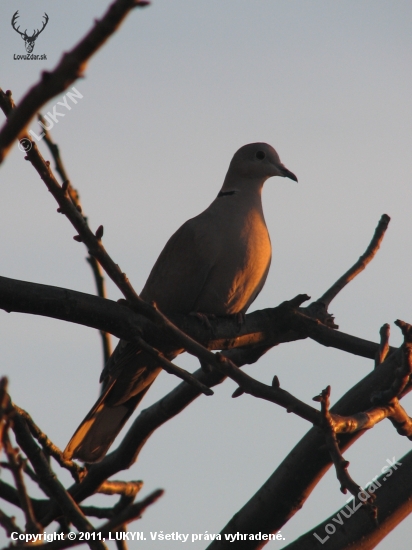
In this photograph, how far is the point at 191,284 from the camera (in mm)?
4430

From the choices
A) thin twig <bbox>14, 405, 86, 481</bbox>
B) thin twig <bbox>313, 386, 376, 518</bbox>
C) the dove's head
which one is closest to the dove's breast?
the dove's head

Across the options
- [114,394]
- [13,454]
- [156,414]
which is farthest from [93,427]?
[13,454]

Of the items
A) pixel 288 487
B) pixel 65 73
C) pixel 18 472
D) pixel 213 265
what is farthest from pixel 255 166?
pixel 65 73

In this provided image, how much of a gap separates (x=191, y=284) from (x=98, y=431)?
39.4 inches

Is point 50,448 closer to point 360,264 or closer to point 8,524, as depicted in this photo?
point 8,524

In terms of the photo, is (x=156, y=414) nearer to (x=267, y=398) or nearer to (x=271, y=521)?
(x=271, y=521)

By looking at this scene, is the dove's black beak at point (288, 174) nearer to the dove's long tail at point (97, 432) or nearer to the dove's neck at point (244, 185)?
the dove's neck at point (244, 185)

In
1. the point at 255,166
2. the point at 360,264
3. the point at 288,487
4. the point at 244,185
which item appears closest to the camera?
the point at 288,487

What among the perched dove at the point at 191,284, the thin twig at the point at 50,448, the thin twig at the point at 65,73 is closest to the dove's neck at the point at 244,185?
the perched dove at the point at 191,284

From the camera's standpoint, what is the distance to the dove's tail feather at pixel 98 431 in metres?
4.05

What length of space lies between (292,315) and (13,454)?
183 centimetres

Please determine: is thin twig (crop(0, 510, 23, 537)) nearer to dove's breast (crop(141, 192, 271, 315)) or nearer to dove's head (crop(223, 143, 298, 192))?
dove's breast (crop(141, 192, 271, 315))

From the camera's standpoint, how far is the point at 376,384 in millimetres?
3414

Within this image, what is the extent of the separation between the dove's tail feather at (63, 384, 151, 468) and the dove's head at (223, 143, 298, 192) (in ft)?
6.04
